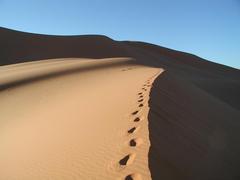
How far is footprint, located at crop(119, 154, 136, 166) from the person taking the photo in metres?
4.20

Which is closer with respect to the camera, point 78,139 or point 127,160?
point 127,160

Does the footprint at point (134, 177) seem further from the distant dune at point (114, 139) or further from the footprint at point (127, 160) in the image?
the footprint at point (127, 160)

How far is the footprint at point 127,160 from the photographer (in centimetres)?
420

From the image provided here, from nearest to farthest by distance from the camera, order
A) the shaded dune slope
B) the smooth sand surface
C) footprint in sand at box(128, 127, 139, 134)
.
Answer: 1. the smooth sand surface
2. footprint in sand at box(128, 127, 139, 134)
3. the shaded dune slope

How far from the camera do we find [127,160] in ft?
14.0

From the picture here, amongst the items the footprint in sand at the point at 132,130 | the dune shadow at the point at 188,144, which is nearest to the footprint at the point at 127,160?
the dune shadow at the point at 188,144

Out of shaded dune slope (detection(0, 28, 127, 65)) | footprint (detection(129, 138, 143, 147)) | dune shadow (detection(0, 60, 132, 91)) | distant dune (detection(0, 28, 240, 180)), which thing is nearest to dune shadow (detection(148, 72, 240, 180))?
Answer: distant dune (detection(0, 28, 240, 180))

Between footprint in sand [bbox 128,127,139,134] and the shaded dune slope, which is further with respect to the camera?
the shaded dune slope

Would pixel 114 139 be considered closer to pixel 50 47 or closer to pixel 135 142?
pixel 135 142

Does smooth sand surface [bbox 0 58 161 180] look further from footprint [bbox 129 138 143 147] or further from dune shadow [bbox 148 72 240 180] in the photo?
dune shadow [bbox 148 72 240 180]

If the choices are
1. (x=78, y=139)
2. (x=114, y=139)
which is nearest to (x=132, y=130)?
(x=114, y=139)

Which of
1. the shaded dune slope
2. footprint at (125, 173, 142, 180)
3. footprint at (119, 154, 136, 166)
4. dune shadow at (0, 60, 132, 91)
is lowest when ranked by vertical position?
the shaded dune slope

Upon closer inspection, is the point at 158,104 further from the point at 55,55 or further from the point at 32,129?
the point at 55,55

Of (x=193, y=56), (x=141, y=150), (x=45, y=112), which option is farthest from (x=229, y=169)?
(x=193, y=56)
